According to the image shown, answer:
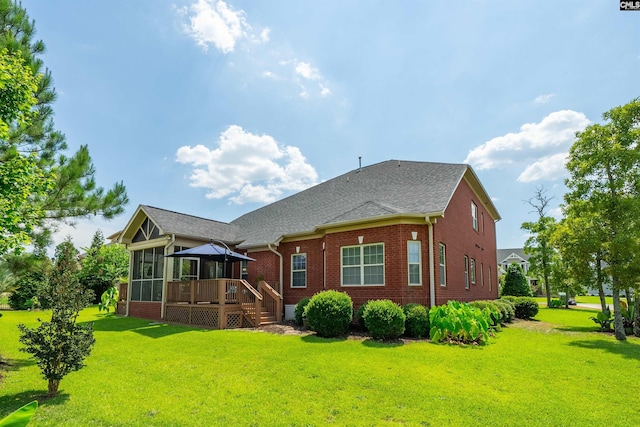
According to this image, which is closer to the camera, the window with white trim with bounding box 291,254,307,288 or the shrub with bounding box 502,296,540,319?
the window with white trim with bounding box 291,254,307,288

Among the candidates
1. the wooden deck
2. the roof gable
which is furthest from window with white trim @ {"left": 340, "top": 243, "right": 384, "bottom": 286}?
the wooden deck

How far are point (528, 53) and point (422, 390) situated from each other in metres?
11.3

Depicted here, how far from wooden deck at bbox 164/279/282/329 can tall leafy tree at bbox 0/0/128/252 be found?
5258 millimetres

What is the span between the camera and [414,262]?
13.2 metres

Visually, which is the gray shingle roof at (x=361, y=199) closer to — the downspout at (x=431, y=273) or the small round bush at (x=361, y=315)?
the downspout at (x=431, y=273)

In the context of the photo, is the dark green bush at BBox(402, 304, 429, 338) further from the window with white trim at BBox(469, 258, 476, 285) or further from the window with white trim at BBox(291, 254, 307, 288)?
the window with white trim at BBox(469, 258, 476, 285)

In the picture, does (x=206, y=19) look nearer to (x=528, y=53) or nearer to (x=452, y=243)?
(x=528, y=53)

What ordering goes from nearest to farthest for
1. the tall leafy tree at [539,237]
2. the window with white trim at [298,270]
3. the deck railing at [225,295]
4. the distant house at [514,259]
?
the deck railing at [225,295], the window with white trim at [298,270], the tall leafy tree at [539,237], the distant house at [514,259]

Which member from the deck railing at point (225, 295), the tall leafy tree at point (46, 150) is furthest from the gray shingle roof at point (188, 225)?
the tall leafy tree at point (46, 150)

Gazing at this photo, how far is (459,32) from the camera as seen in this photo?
12.0 meters

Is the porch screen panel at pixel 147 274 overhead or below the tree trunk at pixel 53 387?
overhead

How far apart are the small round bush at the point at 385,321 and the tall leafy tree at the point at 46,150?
8491 mm

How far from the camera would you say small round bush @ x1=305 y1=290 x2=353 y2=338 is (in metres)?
11.3

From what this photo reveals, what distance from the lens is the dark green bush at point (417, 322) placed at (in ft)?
37.3
